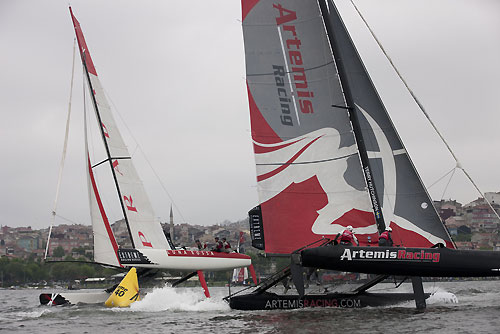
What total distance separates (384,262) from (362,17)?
6.48 metres

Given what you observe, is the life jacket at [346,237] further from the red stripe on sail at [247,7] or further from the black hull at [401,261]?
the red stripe on sail at [247,7]

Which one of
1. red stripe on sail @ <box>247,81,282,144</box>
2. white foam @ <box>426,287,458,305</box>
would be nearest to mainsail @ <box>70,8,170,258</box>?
red stripe on sail @ <box>247,81,282,144</box>

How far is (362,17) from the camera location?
60.8 ft

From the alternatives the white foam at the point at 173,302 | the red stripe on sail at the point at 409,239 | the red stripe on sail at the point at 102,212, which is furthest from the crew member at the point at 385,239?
the red stripe on sail at the point at 102,212

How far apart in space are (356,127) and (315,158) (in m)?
1.21

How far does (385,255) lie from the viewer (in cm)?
1555

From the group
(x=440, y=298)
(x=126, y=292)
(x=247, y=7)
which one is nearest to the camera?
(x=247, y=7)

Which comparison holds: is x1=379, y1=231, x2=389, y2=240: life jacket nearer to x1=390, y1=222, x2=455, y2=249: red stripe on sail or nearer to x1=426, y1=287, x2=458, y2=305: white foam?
x1=390, y1=222, x2=455, y2=249: red stripe on sail

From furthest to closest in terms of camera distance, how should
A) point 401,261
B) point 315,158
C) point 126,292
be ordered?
point 126,292 → point 315,158 → point 401,261

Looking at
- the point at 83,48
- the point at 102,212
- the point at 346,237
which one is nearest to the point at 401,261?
the point at 346,237

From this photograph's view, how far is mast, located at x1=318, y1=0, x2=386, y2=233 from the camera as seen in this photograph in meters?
17.1

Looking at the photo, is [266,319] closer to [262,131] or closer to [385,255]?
[385,255]

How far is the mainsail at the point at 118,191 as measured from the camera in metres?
24.1

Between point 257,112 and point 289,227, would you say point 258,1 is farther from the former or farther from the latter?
point 289,227
